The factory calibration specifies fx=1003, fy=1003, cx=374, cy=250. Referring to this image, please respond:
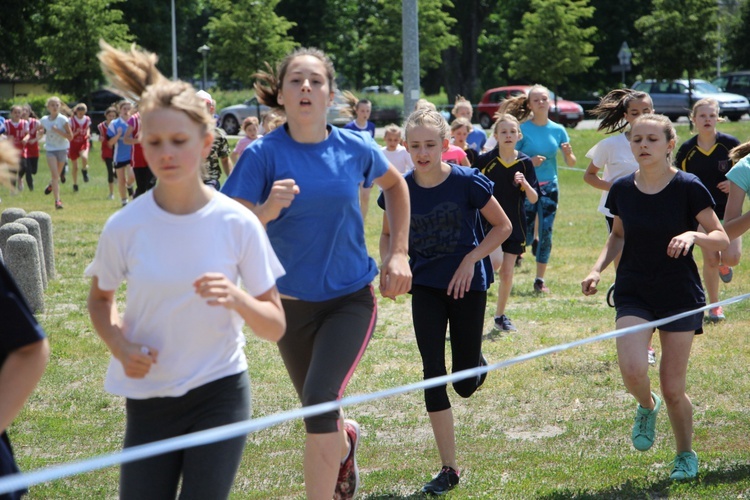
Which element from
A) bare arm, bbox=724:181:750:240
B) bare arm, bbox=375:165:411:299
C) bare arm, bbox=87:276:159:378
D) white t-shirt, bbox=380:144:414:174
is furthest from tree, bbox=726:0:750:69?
bare arm, bbox=87:276:159:378

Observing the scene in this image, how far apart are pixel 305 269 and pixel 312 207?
0.98 ft

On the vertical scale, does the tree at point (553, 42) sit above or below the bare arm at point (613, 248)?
above

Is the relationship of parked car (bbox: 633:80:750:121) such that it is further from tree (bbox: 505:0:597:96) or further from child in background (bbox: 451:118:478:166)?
child in background (bbox: 451:118:478:166)

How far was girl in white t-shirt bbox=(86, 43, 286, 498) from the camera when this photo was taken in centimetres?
333

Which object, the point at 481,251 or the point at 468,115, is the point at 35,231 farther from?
the point at 481,251

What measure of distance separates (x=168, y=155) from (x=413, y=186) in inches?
106

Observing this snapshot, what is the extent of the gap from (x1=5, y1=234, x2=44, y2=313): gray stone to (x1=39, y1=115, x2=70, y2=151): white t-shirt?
1182 centimetres

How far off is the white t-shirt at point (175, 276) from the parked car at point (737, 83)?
4299 cm

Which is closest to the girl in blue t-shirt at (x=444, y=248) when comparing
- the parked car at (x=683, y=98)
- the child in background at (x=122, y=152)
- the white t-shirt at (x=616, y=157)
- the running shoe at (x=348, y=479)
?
the running shoe at (x=348, y=479)

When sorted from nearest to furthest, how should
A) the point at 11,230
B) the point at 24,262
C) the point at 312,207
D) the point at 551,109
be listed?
the point at 312,207, the point at 24,262, the point at 11,230, the point at 551,109

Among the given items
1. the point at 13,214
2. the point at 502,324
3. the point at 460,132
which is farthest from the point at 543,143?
the point at 13,214

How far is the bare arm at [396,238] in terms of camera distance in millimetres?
4672

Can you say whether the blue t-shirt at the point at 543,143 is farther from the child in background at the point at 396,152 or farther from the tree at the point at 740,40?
the tree at the point at 740,40

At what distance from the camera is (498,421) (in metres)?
6.91
